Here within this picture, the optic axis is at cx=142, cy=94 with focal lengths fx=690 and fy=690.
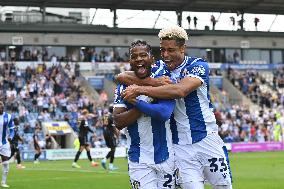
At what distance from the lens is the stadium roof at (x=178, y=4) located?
49594 millimetres

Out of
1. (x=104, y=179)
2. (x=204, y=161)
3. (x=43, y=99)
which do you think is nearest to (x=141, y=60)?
(x=204, y=161)

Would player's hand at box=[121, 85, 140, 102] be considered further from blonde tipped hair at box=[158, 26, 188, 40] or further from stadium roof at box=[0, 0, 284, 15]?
stadium roof at box=[0, 0, 284, 15]

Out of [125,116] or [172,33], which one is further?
[172,33]

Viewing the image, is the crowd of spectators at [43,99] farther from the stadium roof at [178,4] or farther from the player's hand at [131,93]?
the player's hand at [131,93]

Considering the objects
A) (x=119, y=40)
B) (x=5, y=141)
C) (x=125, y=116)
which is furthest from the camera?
(x=119, y=40)

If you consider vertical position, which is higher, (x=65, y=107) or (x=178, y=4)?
(x=178, y=4)

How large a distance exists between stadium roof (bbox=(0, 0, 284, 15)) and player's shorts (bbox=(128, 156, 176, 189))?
1671 inches

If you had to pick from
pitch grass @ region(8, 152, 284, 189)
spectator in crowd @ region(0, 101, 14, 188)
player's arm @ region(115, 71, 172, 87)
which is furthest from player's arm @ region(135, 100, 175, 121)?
spectator in crowd @ region(0, 101, 14, 188)

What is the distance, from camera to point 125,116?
7359 millimetres

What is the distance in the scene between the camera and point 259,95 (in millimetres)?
54469

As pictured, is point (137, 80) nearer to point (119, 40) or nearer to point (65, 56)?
point (65, 56)

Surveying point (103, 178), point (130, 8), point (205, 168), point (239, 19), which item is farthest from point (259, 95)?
point (205, 168)

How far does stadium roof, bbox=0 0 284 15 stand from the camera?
163 feet

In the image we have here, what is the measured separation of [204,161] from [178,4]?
46.0 metres
